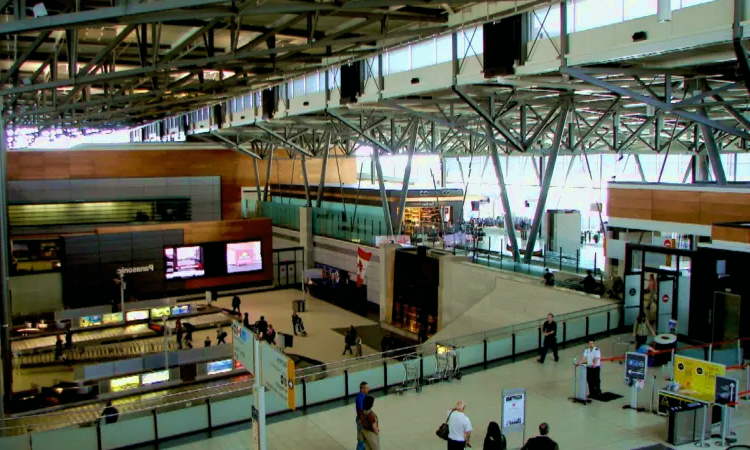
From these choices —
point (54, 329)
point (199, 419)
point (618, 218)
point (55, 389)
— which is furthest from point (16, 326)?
point (618, 218)

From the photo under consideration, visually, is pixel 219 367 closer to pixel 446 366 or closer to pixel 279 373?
pixel 446 366

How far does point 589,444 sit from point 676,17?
26.8ft

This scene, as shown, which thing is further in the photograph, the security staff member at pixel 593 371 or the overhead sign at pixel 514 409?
the security staff member at pixel 593 371

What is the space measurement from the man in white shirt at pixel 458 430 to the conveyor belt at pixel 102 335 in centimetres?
1925

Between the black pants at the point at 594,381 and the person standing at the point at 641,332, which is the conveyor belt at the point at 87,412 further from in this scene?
the person standing at the point at 641,332

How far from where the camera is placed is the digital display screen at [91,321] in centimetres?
2673

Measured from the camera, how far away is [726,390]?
10008 millimetres

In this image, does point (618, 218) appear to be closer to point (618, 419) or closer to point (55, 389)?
point (618, 419)

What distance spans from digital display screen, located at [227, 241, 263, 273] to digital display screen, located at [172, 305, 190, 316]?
882 cm

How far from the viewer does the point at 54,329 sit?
26.2 m

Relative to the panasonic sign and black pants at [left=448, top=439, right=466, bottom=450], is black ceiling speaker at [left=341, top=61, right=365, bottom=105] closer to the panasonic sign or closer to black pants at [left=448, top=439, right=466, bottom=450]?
the panasonic sign

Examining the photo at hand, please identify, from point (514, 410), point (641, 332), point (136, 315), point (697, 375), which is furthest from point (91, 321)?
point (697, 375)

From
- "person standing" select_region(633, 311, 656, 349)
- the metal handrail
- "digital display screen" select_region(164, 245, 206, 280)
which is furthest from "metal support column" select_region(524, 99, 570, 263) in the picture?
"digital display screen" select_region(164, 245, 206, 280)

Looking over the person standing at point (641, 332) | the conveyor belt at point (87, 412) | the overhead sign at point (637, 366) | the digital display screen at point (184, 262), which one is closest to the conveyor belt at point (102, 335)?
the digital display screen at point (184, 262)
